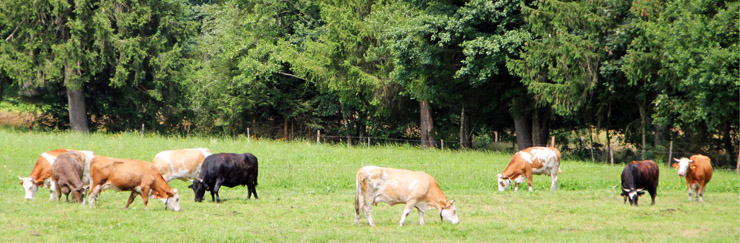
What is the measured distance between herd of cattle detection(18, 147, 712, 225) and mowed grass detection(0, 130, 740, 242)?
0.44 meters

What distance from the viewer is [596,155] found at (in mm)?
40938

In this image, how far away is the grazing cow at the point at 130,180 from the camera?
17219 mm

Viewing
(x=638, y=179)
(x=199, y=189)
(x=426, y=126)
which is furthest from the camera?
(x=426, y=126)

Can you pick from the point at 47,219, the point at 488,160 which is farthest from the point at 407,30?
the point at 47,219

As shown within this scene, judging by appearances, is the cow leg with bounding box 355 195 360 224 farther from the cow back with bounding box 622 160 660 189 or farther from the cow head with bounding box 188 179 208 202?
the cow back with bounding box 622 160 660 189

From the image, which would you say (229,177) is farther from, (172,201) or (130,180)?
(130,180)

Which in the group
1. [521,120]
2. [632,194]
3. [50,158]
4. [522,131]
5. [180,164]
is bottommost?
[632,194]

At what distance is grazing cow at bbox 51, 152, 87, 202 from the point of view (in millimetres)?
18125

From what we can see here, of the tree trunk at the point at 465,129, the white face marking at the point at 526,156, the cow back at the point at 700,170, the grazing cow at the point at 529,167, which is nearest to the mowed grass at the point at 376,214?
the grazing cow at the point at 529,167

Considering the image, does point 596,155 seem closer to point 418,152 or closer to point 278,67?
point 418,152

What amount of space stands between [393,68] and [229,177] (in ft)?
77.9

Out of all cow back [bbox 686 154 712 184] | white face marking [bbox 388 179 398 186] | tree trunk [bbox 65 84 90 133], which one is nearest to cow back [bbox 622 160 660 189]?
cow back [bbox 686 154 712 184]

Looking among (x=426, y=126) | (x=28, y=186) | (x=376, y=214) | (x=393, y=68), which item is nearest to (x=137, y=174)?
(x=28, y=186)

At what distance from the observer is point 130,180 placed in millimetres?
17297
